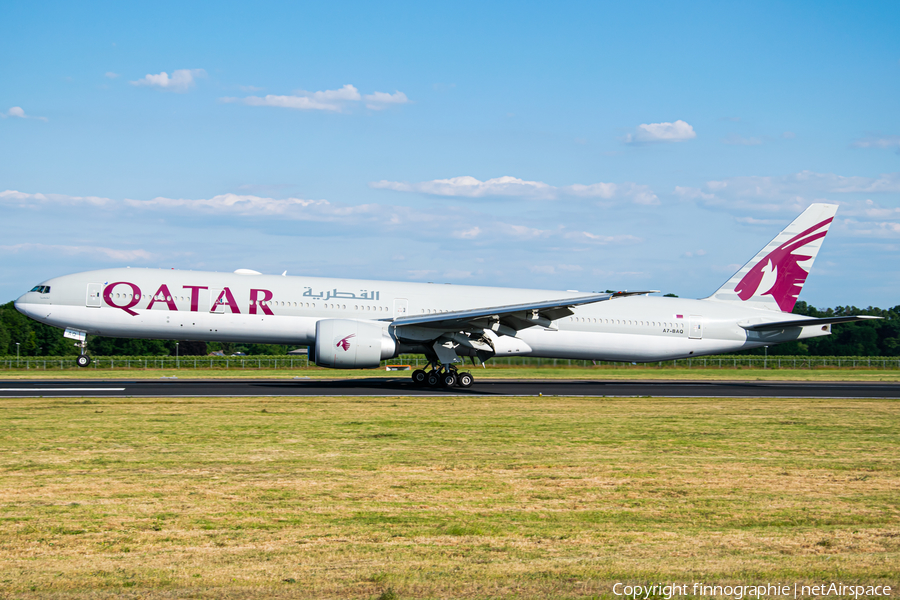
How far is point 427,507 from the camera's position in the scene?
323 inches

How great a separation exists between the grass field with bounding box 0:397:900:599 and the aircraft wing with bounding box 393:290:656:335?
981 centimetres

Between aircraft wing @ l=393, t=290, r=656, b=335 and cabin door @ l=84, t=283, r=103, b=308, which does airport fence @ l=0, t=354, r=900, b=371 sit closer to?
aircraft wing @ l=393, t=290, r=656, b=335

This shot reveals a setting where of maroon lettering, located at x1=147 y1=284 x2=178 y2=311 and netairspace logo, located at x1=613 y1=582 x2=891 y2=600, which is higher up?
maroon lettering, located at x1=147 y1=284 x2=178 y2=311

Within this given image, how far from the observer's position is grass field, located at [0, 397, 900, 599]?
591 cm

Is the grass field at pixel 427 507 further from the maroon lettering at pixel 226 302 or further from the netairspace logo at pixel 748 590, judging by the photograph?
the maroon lettering at pixel 226 302

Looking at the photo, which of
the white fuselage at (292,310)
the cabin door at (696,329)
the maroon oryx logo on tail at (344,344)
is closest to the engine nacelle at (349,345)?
the maroon oryx logo on tail at (344,344)

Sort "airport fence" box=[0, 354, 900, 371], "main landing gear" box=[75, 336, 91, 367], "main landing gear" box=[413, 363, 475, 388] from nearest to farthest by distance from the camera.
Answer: "main landing gear" box=[75, 336, 91, 367]
"main landing gear" box=[413, 363, 475, 388]
"airport fence" box=[0, 354, 900, 371]

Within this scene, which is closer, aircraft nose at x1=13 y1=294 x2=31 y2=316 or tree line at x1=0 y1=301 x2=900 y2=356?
aircraft nose at x1=13 y1=294 x2=31 y2=316

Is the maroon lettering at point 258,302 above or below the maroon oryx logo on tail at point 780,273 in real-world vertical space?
below

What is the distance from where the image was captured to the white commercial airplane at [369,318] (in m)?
25.8

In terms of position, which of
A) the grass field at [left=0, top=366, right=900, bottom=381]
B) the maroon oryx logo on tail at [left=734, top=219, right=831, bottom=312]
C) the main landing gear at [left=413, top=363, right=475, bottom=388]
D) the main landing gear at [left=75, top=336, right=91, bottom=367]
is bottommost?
the grass field at [left=0, top=366, right=900, bottom=381]

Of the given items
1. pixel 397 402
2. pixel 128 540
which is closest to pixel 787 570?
pixel 128 540

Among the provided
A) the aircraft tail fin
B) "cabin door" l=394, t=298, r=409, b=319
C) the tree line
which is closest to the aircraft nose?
"cabin door" l=394, t=298, r=409, b=319

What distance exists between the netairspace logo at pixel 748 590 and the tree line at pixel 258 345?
57686 mm
